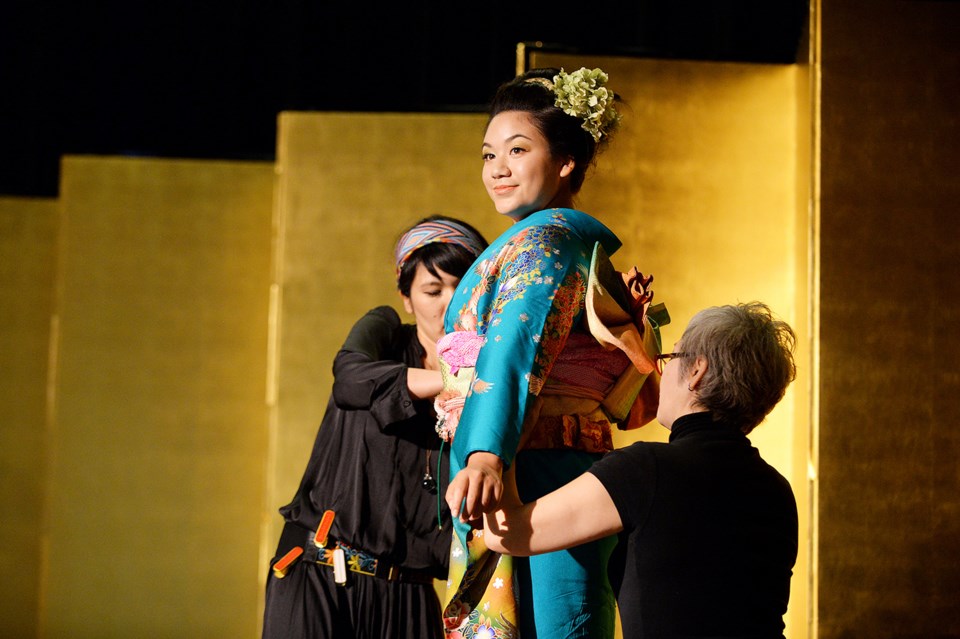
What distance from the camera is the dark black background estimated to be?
5215 millimetres

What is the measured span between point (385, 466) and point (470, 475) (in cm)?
100

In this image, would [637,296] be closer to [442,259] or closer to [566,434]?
[566,434]

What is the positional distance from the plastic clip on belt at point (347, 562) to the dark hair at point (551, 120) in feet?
3.08

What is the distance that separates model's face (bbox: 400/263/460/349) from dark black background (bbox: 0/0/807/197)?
7.65 ft

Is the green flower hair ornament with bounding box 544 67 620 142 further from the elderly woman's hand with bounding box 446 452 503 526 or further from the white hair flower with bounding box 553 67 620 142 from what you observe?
the elderly woman's hand with bounding box 446 452 503 526

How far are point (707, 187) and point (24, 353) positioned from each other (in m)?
3.57

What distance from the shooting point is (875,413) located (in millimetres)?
3385

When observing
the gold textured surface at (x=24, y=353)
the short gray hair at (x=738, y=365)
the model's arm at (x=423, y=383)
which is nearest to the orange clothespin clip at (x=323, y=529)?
the model's arm at (x=423, y=383)

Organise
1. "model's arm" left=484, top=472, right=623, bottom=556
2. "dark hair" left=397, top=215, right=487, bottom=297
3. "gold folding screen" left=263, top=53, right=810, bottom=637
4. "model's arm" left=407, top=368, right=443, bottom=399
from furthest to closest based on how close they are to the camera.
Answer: "gold folding screen" left=263, top=53, right=810, bottom=637, "dark hair" left=397, top=215, right=487, bottom=297, "model's arm" left=407, top=368, right=443, bottom=399, "model's arm" left=484, top=472, right=623, bottom=556

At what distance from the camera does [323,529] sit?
8.49 ft

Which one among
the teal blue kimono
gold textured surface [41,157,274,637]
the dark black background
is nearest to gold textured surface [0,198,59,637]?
the dark black background

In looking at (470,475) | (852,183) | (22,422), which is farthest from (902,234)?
(22,422)

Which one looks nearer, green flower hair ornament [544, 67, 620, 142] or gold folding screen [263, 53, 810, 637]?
green flower hair ornament [544, 67, 620, 142]

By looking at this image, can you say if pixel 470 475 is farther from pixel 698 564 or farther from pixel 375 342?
pixel 375 342
